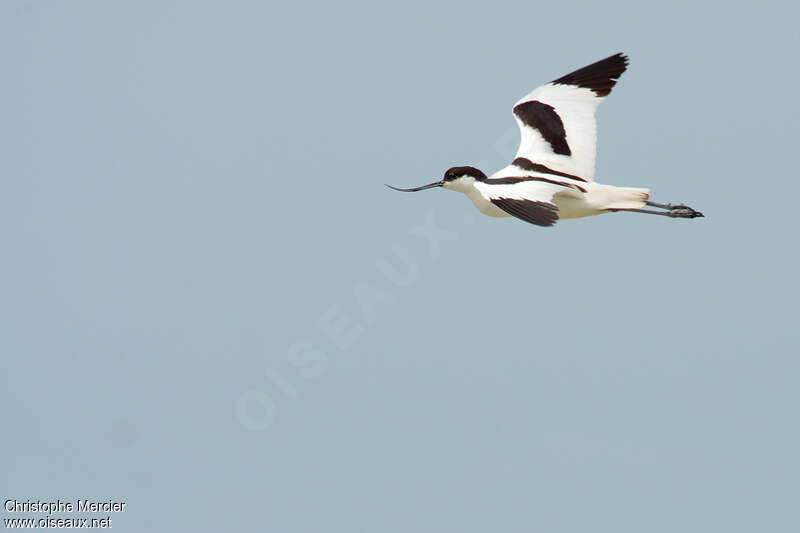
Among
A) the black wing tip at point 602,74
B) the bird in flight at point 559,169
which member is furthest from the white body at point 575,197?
the black wing tip at point 602,74

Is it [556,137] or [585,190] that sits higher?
[556,137]

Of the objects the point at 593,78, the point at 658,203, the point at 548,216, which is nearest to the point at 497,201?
the point at 548,216

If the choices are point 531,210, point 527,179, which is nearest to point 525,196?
point 531,210

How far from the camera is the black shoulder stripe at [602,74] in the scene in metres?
16.3

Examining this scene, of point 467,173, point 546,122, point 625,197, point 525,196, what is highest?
point 546,122

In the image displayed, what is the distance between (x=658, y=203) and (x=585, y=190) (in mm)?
1264

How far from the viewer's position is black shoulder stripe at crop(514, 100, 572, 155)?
15.9 metres

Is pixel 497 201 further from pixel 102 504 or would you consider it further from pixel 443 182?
pixel 102 504

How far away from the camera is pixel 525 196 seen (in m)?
13.3

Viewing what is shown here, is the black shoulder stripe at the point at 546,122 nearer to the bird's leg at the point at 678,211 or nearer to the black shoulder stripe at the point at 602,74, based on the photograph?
the black shoulder stripe at the point at 602,74

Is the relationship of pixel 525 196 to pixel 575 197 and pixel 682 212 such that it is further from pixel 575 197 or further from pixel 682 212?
pixel 682 212

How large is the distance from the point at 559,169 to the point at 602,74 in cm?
186

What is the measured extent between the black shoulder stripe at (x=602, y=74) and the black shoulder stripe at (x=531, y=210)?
3.88 m

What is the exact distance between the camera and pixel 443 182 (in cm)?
1548
